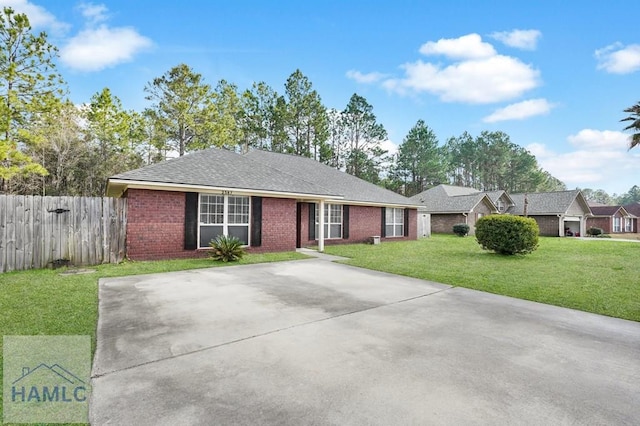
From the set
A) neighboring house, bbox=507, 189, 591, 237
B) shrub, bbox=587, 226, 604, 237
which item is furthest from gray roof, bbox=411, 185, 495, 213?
shrub, bbox=587, 226, 604, 237

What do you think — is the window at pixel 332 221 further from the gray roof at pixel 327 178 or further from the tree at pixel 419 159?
the tree at pixel 419 159

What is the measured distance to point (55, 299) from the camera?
5309mm

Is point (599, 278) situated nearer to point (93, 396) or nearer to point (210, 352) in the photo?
point (210, 352)

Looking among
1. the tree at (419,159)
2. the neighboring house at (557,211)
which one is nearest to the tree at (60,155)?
the tree at (419,159)

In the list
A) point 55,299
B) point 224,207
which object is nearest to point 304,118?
point 224,207

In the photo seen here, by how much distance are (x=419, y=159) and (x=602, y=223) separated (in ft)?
71.9

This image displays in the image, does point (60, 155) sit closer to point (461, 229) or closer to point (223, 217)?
point (223, 217)

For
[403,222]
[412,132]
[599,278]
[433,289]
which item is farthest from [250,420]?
[412,132]

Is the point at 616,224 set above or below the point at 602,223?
below

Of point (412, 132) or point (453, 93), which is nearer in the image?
point (453, 93)

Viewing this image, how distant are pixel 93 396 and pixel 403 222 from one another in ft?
62.7

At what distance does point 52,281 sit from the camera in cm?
670

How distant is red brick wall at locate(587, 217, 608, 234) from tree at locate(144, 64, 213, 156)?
142ft

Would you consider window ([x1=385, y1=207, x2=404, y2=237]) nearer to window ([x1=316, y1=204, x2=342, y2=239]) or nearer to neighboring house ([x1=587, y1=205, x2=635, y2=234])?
window ([x1=316, y1=204, x2=342, y2=239])
